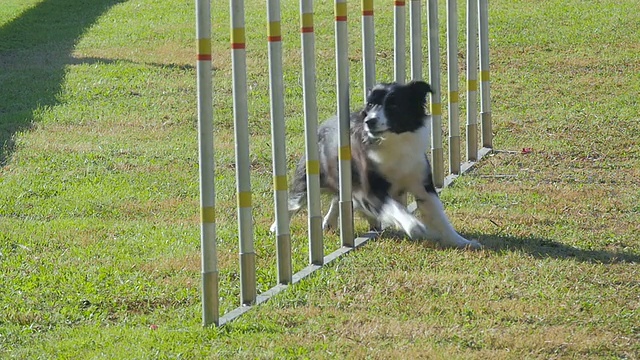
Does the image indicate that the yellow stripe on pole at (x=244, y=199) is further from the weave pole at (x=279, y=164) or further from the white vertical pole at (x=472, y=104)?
the white vertical pole at (x=472, y=104)

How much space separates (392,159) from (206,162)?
2.58 m

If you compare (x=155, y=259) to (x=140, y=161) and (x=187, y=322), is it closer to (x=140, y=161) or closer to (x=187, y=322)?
(x=187, y=322)

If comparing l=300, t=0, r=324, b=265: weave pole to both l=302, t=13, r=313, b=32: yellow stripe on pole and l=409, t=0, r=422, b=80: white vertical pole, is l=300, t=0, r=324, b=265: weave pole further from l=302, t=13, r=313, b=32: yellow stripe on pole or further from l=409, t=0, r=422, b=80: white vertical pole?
l=409, t=0, r=422, b=80: white vertical pole

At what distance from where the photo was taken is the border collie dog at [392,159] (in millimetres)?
8258

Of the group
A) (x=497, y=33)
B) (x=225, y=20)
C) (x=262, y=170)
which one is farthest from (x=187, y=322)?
(x=225, y=20)

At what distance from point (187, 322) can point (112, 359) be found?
2.33 feet

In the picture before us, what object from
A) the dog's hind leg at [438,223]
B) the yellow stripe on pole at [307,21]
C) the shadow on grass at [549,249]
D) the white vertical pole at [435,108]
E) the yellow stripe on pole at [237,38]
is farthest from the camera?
the white vertical pole at [435,108]

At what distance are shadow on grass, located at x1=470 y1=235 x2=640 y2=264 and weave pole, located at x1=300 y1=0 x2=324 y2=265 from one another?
4.07 ft

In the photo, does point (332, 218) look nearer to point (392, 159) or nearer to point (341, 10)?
point (392, 159)

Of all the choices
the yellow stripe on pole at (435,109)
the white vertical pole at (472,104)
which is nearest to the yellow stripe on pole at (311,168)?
the yellow stripe on pole at (435,109)

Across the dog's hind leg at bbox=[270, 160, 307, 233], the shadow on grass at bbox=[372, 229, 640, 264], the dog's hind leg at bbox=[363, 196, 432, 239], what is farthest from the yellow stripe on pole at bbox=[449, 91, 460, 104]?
the dog's hind leg at bbox=[363, 196, 432, 239]

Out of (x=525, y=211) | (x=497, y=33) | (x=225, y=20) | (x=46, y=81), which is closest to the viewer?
(x=525, y=211)

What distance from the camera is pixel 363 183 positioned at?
8414 millimetres

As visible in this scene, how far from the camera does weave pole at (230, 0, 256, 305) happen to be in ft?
20.6
